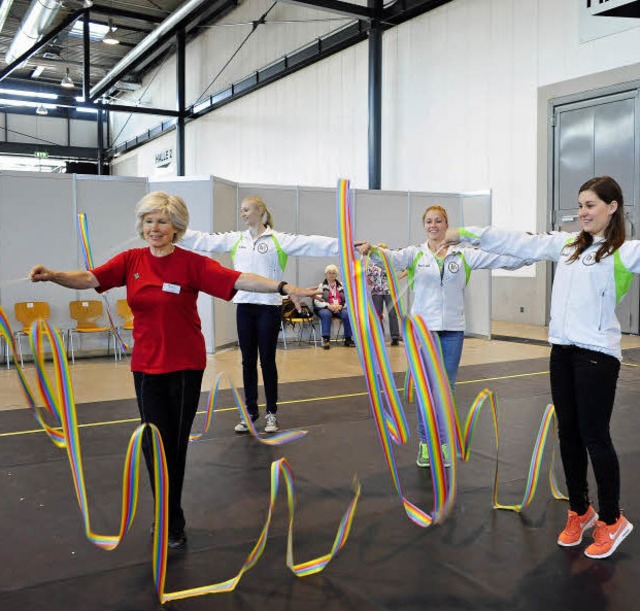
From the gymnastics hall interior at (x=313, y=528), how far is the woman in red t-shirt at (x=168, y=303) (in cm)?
40

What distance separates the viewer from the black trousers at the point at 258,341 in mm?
4672

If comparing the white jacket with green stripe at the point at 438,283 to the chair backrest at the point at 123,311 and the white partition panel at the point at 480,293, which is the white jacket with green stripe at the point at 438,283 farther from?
the white partition panel at the point at 480,293

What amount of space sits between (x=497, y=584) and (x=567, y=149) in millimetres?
10266

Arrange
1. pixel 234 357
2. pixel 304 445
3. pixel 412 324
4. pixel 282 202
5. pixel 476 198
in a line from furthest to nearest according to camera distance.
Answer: pixel 476 198 → pixel 282 202 → pixel 234 357 → pixel 304 445 → pixel 412 324

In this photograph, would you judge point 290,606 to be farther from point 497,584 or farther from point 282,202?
point 282,202

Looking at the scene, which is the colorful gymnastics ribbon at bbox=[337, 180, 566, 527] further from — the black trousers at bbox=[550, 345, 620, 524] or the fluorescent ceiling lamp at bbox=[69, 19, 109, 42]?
the fluorescent ceiling lamp at bbox=[69, 19, 109, 42]

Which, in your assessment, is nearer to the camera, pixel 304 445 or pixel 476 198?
pixel 304 445

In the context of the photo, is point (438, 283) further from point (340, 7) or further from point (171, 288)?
point (340, 7)

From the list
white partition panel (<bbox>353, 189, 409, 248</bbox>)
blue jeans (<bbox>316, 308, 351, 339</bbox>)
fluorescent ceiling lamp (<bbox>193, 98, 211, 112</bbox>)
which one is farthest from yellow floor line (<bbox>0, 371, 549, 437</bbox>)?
fluorescent ceiling lamp (<bbox>193, 98, 211, 112</bbox>)

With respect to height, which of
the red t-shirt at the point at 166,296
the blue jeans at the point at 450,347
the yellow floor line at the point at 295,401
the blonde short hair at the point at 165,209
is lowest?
the yellow floor line at the point at 295,401

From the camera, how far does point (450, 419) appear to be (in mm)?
2830

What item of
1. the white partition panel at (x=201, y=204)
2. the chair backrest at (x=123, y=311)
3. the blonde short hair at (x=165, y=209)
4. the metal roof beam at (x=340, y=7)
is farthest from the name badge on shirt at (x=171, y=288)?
the metal roof beam at (x=340, y=7)

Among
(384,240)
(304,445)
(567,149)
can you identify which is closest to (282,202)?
(384,240)

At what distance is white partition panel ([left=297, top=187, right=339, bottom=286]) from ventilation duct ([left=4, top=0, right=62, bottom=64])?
270 inches
